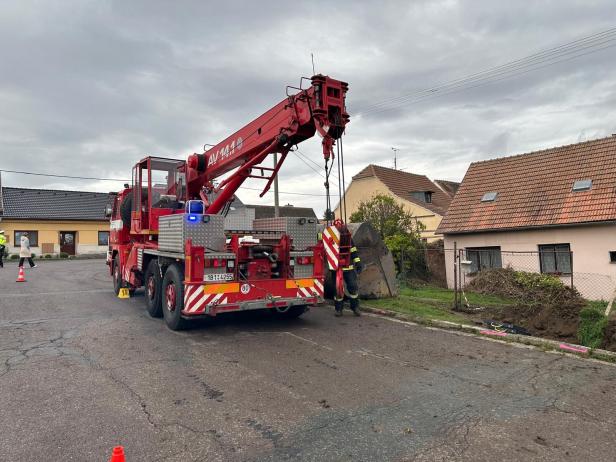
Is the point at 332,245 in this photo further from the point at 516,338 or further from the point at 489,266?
the point at 489,266

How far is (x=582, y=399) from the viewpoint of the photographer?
4.72 m

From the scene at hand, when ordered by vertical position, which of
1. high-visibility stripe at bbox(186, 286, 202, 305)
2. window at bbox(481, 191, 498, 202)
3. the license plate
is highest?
window at bbox(481, 191, 498, 202)

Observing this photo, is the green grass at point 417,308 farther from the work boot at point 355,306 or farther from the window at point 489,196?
the window at point 489,196

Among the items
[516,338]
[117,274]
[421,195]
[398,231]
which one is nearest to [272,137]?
[516,338]

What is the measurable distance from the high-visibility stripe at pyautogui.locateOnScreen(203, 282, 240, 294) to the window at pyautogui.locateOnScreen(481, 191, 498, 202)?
1366cm

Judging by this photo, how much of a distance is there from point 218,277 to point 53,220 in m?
36.9

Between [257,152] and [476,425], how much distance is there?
19.9 ft

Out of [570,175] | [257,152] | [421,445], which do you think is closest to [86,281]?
[257,152]

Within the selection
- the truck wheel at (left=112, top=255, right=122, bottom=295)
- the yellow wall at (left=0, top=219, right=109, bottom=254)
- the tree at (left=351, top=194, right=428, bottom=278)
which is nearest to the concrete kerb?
the truck wheel at (left=112, top=255, right=122, bottom=295)

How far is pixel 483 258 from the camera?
56.5 feet

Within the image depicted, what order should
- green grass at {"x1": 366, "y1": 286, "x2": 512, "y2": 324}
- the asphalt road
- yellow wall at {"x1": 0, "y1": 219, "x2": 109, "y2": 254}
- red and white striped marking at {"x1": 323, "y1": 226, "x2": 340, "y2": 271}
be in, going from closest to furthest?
the asphalt road
red and white striped marking at {"x1": 323, "y1": 226, "x2": 340, "y2": 271}
green grass at {"x1": 366, "y1": 286, "x2": 512, "y2": 324}
yellow wall at {"x1": 0, "y1": 219, "x2": 109, "y2": 254}

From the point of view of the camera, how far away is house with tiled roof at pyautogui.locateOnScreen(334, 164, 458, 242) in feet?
96.4

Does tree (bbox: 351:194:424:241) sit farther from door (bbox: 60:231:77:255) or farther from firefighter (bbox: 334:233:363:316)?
door (bbox: 60:231:77:255)

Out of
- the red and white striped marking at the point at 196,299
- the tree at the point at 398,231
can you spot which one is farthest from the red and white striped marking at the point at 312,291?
the tree at the point at 398,231
